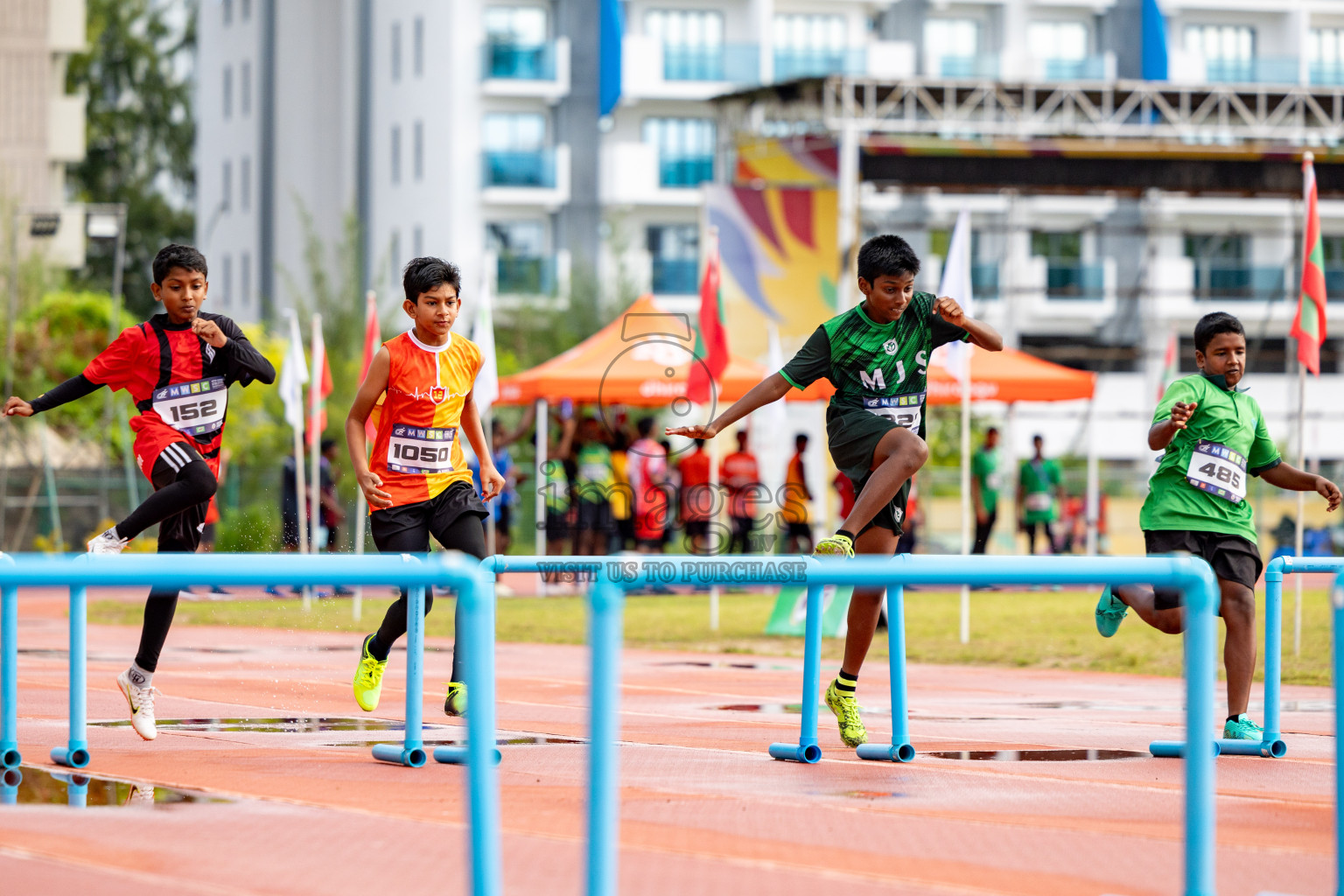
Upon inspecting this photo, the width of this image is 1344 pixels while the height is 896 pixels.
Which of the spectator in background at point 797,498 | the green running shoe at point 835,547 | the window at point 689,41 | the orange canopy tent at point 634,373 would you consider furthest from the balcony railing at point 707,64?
the green running shoe at point 835,547

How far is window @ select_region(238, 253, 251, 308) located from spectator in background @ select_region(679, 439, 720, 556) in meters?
36.6

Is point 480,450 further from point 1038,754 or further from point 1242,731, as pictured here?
point 1242,731

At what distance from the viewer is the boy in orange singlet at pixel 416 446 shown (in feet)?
24.2

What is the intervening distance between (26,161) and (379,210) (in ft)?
34.5

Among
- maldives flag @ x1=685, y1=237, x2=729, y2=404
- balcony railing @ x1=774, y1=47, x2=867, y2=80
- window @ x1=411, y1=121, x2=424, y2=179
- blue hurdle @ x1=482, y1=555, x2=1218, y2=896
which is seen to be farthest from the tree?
blue hurdle @ x1=482, y1=555, x2=1218, y2=896

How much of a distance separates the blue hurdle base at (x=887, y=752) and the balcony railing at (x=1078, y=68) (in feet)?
161

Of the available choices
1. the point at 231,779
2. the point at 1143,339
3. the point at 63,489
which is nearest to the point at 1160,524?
the point at 231,779

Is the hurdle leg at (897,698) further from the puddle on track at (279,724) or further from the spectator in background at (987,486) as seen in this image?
the spectator in background at (987,486)

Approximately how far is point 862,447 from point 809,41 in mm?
48153

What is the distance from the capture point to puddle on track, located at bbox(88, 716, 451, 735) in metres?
7.88

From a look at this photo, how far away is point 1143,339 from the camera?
53.0 metres

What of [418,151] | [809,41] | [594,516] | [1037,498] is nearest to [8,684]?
[594,516]

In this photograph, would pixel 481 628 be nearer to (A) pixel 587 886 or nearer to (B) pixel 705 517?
(A) pixel 587 886

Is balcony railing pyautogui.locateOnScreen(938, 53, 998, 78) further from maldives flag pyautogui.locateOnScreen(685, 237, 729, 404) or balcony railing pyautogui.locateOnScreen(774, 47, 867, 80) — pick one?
maldives flag pyautogui.locateOnScreen(685, 237, 729, 404)
